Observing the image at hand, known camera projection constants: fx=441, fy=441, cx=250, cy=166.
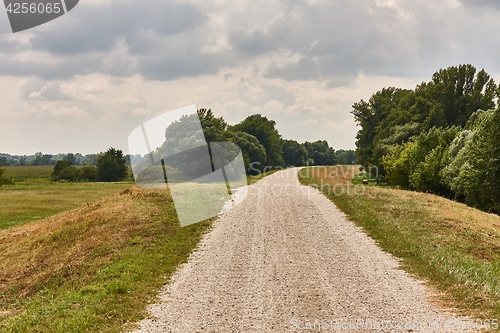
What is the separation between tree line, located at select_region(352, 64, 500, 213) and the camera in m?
37.9

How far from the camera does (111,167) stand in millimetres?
118062

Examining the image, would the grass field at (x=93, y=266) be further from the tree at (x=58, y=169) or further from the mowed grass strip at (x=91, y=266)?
the tree at (x=58, y=169)

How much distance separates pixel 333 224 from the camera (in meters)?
21.2

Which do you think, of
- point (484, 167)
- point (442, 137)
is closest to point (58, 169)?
point (442, 137)

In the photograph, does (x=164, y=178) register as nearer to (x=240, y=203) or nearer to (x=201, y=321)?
(x=240, y=203)

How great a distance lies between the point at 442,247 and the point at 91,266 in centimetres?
1246

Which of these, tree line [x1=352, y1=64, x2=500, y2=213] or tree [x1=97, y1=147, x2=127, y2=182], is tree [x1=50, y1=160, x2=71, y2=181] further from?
tree line [x1=352, y1=64, x2=500, y2=213]

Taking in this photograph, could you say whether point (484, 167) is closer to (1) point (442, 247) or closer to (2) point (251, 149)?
(1) point (442, 247)

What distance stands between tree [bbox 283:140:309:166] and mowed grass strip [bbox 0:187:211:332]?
540ft

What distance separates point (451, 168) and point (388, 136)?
38.1m

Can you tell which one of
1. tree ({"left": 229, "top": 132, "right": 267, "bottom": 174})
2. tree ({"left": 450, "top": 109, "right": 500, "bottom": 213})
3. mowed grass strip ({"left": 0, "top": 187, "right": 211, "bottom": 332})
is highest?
tree ({"left": 229, "top": 132, "right": 267, "bottom": 174})

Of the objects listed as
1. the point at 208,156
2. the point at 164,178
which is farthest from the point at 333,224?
the point at 208,156

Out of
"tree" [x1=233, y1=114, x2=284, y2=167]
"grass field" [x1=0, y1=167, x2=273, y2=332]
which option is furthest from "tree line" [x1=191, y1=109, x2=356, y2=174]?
"grass field" [x1=0, y1=167, x2=273, y2=332]

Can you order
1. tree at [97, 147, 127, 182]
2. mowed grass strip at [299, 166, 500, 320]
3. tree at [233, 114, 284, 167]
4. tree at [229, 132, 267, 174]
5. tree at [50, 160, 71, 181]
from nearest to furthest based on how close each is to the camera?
mowed grass strip at [299, 166, 500, 320]
tree at [229, 132, 267, 174]
tree at [97, 147, 127, 182]
tree at [50, 160, 71, 181]
tree at [233, 114, 284, 167]
